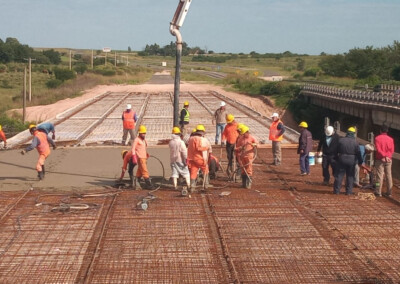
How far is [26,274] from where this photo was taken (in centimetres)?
746

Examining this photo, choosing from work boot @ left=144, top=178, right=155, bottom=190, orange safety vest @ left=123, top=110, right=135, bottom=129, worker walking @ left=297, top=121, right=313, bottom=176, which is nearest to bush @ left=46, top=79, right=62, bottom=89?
orange safety vest @ left=123, top=110, right=135, bottom=129

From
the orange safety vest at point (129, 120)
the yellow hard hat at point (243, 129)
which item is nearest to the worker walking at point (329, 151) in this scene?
the yellow hard hat at point (243, 129)

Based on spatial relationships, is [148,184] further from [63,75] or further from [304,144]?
[63,75]

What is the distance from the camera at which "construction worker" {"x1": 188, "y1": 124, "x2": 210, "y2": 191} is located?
11320 millimetres

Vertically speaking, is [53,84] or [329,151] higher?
[329,151]

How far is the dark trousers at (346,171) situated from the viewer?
11.3m

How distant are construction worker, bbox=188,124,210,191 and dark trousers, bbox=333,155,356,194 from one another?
2.64 metres

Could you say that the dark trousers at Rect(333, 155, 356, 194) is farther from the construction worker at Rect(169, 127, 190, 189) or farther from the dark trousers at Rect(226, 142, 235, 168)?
the construction worker at Rect(169, 127, 190, 189)

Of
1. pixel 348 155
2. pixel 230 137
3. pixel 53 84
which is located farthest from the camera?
pixel 53 84

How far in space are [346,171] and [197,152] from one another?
3.00 m

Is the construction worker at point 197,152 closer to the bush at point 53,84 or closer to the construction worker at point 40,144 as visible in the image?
the construction worker at point 40,144

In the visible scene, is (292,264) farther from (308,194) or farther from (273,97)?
(273,97)

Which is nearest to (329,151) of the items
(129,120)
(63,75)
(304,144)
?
(304,144)

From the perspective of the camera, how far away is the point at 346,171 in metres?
11.5
